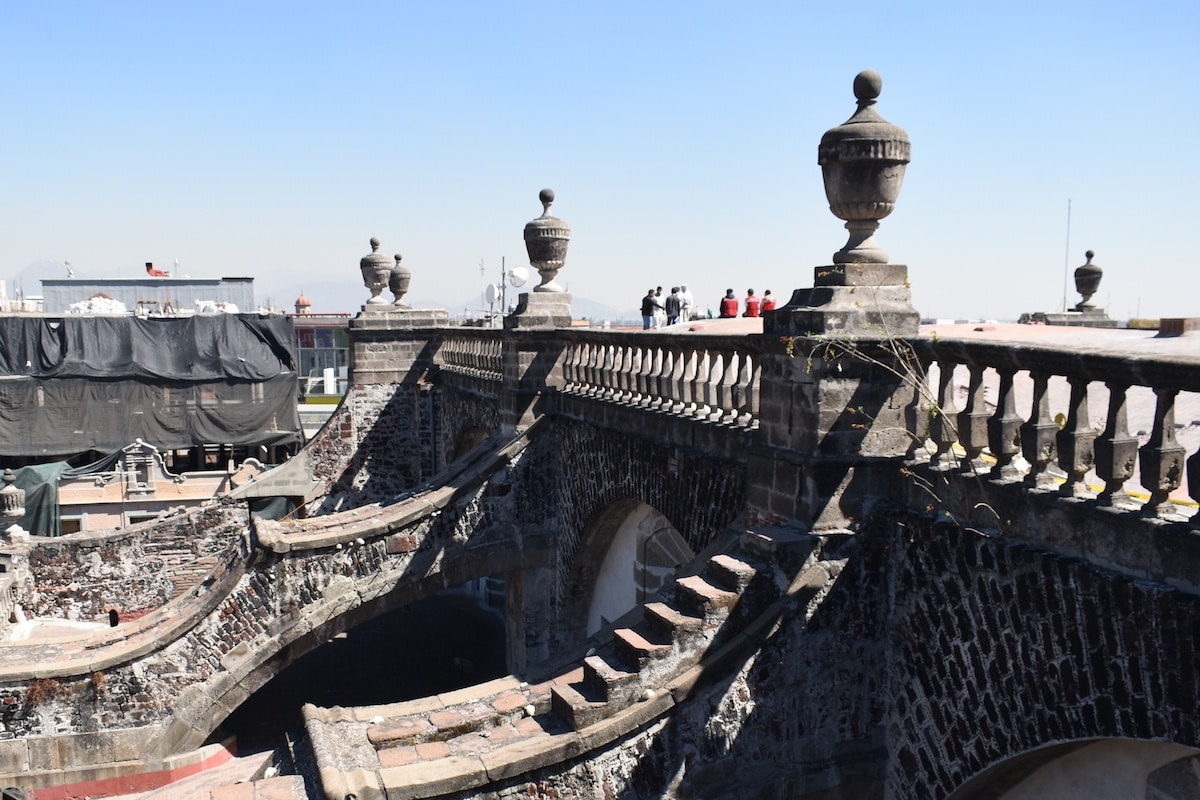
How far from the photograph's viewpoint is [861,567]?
6551mm

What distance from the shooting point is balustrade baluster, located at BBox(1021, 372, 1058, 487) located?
526 centimetres

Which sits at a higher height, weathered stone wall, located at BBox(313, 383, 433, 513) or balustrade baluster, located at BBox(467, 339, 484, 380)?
balustrade baluster, located at BBox(467, 339, 484, 380)

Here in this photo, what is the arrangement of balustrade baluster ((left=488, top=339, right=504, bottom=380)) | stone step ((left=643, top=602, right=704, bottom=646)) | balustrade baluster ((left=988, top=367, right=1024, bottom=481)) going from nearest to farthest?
balustrade baluster ((left=988, top=367, right=1024, bottom=481)) < stone step ((left=643, top=602, right=704, bottom=646)) < balustrade baluster ((left=488, top=339, right=504, bottom=380))

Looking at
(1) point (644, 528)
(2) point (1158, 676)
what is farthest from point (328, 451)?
(2) point (1158, 676)

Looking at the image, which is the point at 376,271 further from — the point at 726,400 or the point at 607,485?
the point at 726,400

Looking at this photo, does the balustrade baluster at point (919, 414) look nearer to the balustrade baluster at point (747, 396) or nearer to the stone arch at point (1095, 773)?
the balustrade baluster at point (747, 396)

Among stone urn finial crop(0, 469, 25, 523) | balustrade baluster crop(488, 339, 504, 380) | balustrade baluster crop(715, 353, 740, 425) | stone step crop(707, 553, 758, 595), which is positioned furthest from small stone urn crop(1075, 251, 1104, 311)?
stone urn finial crop(0, 469, 25, 523)

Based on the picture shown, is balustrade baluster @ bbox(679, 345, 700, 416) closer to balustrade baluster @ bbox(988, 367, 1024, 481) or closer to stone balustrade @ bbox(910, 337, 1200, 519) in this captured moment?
stone balustrade @ bbox(910, 337, 1200, 519)

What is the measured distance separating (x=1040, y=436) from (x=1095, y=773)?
1.83 metres

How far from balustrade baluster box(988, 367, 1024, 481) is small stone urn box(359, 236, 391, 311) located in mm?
15297

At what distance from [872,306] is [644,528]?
4.87 meters

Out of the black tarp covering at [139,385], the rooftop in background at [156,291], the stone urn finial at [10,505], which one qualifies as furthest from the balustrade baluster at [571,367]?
the rooftop in background at [156,291]

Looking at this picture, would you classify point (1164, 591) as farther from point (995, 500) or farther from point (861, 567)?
point (861, 567)

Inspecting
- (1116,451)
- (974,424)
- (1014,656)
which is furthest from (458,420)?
(1116,451)
